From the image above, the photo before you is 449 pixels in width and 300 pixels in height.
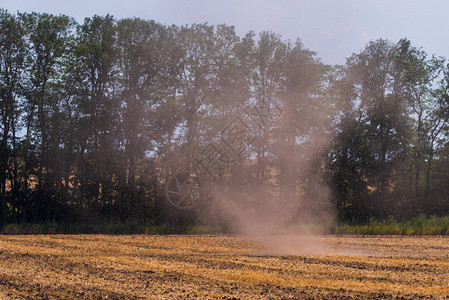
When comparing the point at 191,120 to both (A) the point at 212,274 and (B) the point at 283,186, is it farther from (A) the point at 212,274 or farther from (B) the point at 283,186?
(A) the point at 212,274

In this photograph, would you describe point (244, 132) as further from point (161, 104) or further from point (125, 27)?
point (125, 27)

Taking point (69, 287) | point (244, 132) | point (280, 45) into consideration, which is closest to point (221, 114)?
point (244, 132)

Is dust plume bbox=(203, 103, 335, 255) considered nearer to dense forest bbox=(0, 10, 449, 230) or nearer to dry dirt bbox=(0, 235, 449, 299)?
dense forest bbox=(0, 10, 449, 230)

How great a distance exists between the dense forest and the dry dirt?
14.0 metres

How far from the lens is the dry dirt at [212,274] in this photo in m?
6.41

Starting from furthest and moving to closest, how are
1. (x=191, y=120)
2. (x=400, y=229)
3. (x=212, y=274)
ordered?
(x=191, y=120), (x=400, y=229), (x=212, y=274)

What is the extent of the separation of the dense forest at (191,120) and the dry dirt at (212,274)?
45.9 ft

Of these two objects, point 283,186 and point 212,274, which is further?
point 283,186

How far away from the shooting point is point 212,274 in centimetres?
782

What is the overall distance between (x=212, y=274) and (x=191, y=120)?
19.7 meters

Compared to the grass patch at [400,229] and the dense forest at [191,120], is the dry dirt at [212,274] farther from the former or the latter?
the dense forest at [191,120]

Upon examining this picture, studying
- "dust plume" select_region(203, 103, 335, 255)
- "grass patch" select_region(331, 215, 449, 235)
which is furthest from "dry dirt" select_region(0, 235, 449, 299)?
"dust plume" select_region(203, 103, 335, 255)

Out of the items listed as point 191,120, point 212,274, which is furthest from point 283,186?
point 212,274

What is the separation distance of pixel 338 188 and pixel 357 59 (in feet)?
28.2
